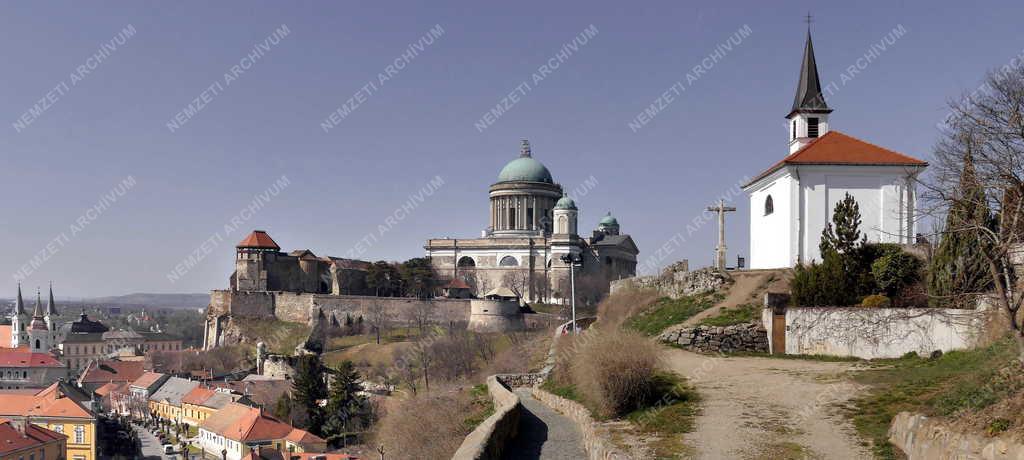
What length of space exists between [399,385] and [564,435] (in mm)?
36732

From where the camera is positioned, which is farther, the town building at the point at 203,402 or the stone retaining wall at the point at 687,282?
the town building at the point at 203,402

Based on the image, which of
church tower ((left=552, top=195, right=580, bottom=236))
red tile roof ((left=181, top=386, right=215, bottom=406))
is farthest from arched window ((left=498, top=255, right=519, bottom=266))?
red tile roof ((left=181, top=386, right=215, bottom=406))

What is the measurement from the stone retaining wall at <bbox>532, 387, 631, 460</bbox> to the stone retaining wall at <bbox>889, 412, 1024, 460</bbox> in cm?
353

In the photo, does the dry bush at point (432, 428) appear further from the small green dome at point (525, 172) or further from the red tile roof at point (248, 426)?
the small green dome at point (525, 172)

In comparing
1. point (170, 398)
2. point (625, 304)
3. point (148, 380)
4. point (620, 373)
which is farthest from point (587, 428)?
point (148, 380)

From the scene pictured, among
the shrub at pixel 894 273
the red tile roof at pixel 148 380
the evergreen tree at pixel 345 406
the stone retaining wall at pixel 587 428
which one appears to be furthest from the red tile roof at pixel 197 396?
the shrub at pixel 894 273

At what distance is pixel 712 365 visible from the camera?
18.8 metres

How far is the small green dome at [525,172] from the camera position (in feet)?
305

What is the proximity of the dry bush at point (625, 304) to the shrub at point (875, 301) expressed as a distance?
8862mm

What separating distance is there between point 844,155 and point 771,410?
16.5m

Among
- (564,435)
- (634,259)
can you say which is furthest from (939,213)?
(634,259)

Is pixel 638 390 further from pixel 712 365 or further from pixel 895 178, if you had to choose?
pixel 895 178

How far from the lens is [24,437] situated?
44.7 metres

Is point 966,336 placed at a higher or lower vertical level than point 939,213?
lower
